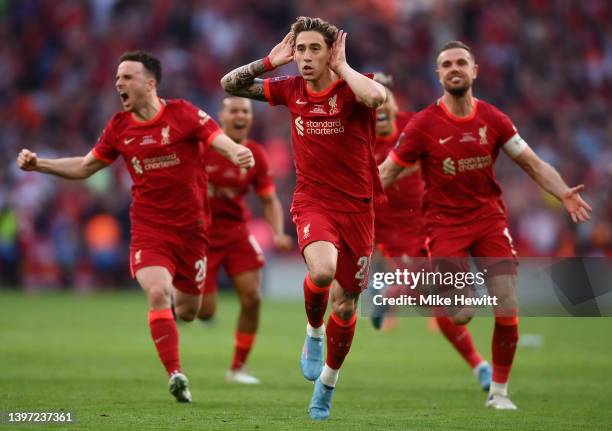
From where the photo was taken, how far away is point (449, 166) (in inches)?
405

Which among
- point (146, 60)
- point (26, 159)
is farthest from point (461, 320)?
point (26, 159)

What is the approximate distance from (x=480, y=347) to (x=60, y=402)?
23.6 feet

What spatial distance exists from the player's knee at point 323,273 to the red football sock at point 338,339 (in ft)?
1.93

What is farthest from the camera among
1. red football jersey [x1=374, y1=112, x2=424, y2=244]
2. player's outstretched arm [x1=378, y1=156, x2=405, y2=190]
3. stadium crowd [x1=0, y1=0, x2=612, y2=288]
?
stadium crowd [x1=0, y1=0, x2=612, y2=288]

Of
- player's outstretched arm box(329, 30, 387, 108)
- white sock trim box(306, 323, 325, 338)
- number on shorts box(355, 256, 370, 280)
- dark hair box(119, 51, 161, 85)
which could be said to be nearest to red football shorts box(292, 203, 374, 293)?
number on shorts box(355, 256, 370, 280)

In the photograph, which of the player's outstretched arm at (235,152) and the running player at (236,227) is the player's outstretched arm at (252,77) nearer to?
the player's outstretched arm at (235,152)

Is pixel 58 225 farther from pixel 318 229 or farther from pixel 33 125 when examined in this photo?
pixel 318 229

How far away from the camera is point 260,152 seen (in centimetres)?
1273

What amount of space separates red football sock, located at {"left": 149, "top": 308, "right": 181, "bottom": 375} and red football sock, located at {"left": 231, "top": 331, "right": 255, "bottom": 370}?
2155 mm

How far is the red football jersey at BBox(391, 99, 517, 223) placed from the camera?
401 inches

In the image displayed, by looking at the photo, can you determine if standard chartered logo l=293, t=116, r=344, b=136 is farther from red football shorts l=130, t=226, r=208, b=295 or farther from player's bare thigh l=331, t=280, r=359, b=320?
red football shorts l=130, t=226, r=208, b=295

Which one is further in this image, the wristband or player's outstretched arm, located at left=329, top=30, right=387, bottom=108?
the wristband

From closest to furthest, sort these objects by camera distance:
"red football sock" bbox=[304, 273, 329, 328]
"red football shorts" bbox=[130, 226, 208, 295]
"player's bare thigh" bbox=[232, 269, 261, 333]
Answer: "red football sock" bbox=[304, 273, 329, 328]
"red football shorts" bbox=[130, 226, 208, 295]
"player's bare thigh" bbox=[232, 269, 261, 333]

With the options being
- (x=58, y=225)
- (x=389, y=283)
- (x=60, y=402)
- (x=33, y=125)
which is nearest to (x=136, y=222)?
(x=60, y=402)
